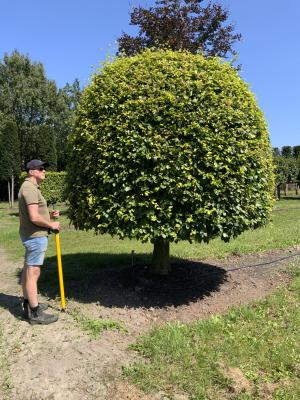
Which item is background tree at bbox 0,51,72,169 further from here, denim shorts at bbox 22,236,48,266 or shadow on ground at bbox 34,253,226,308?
denim shorts at bbox 22,236,48,266

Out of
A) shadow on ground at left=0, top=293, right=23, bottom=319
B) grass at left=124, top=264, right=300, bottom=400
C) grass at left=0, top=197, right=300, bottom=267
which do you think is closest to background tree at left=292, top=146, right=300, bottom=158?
grass at left=0, top=197, right=300, bottom=267

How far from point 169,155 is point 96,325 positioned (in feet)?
6.88

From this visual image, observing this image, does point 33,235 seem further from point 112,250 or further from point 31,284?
point 112,250

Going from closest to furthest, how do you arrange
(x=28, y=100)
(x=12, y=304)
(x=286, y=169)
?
(x=12, y=304) < (x=286, y=169) < (x=28, y=100)

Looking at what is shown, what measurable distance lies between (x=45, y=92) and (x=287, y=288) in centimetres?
3823

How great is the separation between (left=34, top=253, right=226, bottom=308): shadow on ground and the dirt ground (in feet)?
0.04

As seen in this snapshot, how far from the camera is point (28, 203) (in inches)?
197

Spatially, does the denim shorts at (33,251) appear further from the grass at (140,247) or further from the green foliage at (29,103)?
the green foliage at (29,103)

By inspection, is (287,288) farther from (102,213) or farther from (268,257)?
(102,213)

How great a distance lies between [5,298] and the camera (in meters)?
6.16

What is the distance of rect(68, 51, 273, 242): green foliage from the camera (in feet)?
17.1

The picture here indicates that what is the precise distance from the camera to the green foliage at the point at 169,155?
521 centimetres

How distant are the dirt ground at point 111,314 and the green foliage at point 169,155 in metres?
1.01

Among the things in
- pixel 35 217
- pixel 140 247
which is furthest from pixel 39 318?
pixel 140 247
